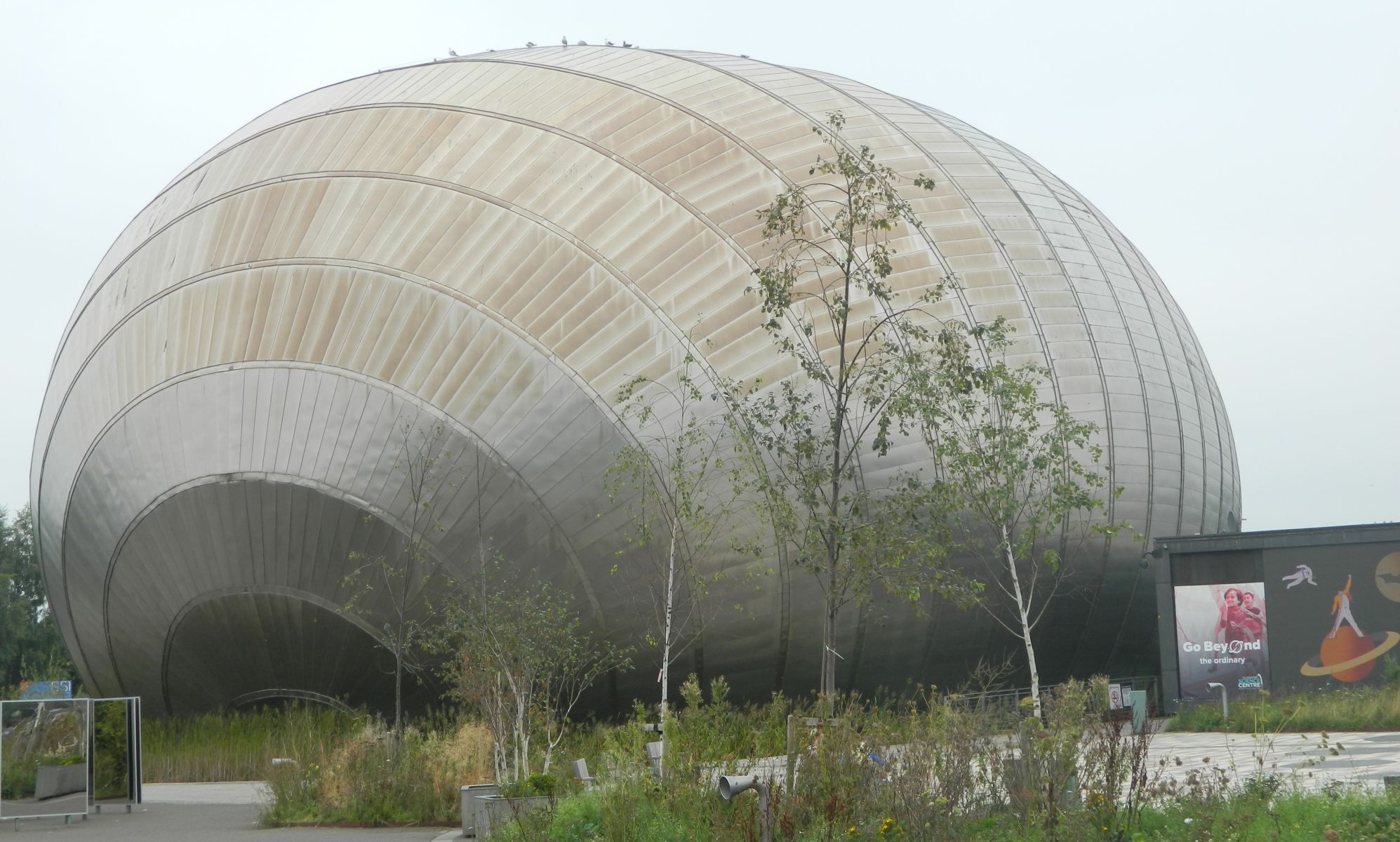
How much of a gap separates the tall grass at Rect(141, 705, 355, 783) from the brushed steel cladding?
53 cm

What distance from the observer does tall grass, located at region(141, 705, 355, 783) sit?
21.5 meters

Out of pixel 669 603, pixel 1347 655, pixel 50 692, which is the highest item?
pixel 669 603

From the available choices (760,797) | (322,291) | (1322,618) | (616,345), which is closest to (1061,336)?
(1322,618)

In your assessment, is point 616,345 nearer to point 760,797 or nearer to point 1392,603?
point 760,797

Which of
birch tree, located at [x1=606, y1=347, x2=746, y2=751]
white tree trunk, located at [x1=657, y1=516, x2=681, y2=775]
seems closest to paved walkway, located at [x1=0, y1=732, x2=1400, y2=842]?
white tree trunk, located at [x1=657, y1=516, x2=681, y2=775]

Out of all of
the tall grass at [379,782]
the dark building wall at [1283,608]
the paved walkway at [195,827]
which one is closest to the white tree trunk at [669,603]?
the tall grass at [379,782]

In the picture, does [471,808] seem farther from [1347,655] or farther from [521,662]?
[1347,655]

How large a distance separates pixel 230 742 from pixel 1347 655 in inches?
761

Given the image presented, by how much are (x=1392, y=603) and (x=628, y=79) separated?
16.3 meters

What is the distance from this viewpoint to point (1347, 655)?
23156mm

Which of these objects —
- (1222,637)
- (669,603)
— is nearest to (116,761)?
(669,603)

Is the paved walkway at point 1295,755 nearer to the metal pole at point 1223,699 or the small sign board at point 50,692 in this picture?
the metal pole at point 1223,699

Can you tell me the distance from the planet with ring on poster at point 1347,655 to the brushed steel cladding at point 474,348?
12.1 ft

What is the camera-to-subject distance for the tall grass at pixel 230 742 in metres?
21.5
